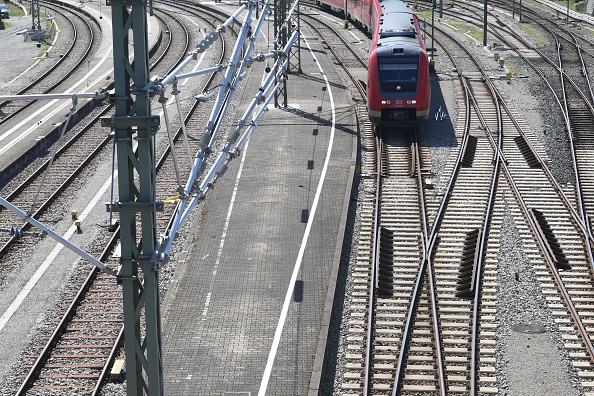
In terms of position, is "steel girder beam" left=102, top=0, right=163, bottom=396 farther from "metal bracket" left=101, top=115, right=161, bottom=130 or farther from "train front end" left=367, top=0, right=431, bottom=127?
"train front end" left=367, top=0, right=431, bottom=127

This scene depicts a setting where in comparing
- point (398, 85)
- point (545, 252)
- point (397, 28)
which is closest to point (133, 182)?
point (545, 252)

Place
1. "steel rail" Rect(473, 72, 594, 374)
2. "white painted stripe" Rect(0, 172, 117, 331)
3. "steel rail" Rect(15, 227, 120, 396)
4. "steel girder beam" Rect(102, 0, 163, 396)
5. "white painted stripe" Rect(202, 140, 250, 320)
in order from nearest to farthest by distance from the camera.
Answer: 1. "steel girder beam" Rect(102, 0, 163, 396)
2. "steel rail" Rect(15, 227, 120, 396)
3. "steel rail" Rect(473, 72, 594, 374)
4. "white painted stripe" Rect(0, 172, 117, 331)
5. "white painted stripe" Rect(202, 140, 250, 320)

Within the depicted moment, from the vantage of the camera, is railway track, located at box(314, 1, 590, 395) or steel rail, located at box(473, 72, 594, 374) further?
steel rail, located at box(473, 72, 594, 374)

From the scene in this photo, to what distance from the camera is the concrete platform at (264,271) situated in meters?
16.8

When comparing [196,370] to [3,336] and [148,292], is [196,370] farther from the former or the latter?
[148,292]

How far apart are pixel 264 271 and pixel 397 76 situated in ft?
38.3

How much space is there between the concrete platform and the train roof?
3.02 meters

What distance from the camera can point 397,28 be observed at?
32.8 metres

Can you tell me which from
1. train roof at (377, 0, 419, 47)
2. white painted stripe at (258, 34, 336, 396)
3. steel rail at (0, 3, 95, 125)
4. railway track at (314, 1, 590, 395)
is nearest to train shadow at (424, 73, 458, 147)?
railway track at (314, 1, 590, 395)

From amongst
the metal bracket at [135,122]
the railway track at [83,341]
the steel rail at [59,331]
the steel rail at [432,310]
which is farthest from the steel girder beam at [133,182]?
the steel rail at [432,310]

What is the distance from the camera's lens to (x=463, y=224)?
78.1ft

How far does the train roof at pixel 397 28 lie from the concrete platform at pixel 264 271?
3.02 meters

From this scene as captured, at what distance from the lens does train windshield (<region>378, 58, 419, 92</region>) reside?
3047 cm

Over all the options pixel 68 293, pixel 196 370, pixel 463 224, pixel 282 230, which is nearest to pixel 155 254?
pixel 196 370
